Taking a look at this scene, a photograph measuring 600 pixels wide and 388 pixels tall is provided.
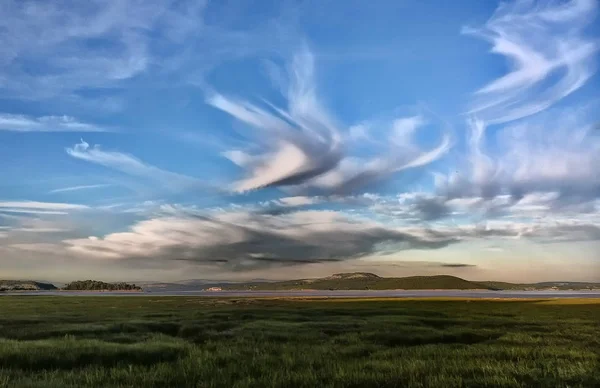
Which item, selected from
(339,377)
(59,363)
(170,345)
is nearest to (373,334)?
(170,345)

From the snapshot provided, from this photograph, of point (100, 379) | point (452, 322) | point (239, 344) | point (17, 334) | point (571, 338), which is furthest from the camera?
point (452, 322)

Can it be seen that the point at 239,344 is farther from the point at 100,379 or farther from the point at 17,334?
the point at 17,334

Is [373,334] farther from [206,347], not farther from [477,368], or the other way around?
[477,368]

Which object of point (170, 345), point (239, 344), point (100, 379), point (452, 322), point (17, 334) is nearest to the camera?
point (100, 379)

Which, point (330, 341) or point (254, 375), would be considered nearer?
point (254, 375)

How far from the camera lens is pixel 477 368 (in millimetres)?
19641

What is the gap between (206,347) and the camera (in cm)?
2750

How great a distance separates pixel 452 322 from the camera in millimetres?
45625

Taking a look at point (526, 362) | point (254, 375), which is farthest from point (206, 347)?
point (526, 362)

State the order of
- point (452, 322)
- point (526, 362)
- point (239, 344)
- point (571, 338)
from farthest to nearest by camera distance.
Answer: point (452, 322), point (571, 338), point (239, 344), point (526, 362)

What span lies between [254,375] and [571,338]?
24.7 metres

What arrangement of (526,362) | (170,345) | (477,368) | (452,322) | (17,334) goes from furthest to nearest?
1. (452,322)
2. (17,334)
3. (170,345)
4. (526,362)
5. (477,368)

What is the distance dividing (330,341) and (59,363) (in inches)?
598

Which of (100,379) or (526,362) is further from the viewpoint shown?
(526,362)
